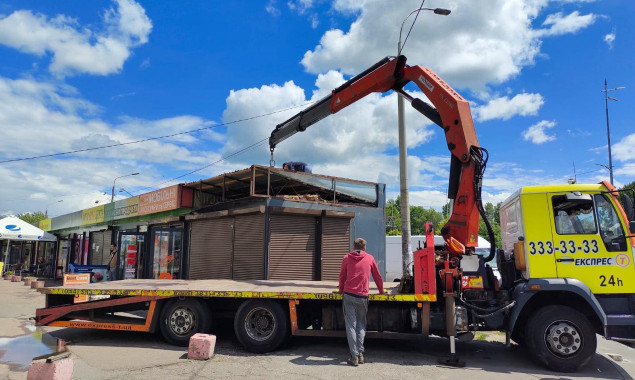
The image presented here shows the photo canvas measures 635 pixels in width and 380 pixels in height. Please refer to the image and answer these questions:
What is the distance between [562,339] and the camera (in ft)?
21.0

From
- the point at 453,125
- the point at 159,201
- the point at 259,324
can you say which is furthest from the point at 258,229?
the point at 453,125

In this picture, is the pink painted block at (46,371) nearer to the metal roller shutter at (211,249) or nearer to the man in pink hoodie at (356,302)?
the man in pink hoodie at (356,302)

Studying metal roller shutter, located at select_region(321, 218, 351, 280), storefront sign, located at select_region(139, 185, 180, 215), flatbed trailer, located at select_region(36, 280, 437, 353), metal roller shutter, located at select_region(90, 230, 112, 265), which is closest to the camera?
flatbed trailer, located at select_region(36, 280, 437, 353)

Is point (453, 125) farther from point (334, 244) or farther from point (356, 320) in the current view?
point (334, 244)

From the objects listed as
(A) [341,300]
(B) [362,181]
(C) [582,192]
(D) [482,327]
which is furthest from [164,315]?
(B) [362,181]

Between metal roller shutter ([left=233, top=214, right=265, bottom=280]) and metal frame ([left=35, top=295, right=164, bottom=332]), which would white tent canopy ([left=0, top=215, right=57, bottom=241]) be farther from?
metal frame ([left=35, top=295, right=164, bottom=332])

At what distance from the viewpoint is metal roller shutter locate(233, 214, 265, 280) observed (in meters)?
13.4

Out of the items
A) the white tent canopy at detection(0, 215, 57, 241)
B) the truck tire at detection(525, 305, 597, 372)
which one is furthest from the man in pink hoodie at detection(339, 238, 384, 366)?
the white tent canopy at detection(0, 215, 57, 241)

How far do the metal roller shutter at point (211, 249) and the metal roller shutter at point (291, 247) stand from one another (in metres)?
1.79

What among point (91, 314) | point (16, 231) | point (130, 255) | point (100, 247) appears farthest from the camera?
point (100, 247)

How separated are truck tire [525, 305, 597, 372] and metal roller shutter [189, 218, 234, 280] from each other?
9.95 m

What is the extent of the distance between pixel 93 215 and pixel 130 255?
32.4ft

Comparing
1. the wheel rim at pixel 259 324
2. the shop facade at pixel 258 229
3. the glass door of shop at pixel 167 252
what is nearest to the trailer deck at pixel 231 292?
the wheel rim at pixel 259 324

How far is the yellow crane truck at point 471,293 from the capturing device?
6.44 m
